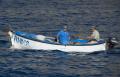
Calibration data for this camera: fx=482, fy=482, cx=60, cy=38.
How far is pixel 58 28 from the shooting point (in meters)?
55.4

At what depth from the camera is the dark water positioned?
113ft

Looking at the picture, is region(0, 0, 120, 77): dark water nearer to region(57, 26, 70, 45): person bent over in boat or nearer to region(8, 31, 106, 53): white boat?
region(8, 31, 106, 53): white boat

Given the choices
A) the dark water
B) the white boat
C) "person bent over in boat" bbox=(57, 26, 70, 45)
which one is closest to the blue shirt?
"person bent over in boat" bbox=(57, 26, 70, 45)

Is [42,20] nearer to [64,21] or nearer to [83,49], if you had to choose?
[64,21]

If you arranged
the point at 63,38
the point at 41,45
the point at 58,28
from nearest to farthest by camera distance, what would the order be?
the point at 41,45 < the point at 63,38 < the point at 58,28

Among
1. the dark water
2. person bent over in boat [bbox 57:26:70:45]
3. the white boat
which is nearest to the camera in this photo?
the dark water

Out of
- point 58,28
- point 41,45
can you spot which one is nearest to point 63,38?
point 41,45

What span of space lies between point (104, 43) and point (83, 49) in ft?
6.86

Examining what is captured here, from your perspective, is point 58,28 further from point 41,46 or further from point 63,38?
point 41,46

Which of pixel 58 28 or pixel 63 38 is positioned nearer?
pixel 63 38

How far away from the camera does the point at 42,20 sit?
6259cm

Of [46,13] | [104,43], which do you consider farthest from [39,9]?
[104,43]

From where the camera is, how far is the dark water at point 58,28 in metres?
34.5

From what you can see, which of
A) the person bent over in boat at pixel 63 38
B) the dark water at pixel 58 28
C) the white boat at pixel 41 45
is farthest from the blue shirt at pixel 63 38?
the dark water at pixel 58 28
